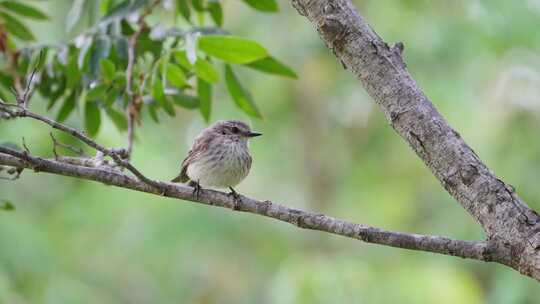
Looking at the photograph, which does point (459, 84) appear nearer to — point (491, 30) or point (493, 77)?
point (493, 77)

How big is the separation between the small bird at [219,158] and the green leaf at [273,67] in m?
0.99

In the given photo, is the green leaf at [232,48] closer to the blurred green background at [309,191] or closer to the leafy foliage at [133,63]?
the leafy foliage at [133,63]

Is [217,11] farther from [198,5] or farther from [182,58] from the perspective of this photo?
[182,58]

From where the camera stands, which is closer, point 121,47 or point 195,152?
point 121,47

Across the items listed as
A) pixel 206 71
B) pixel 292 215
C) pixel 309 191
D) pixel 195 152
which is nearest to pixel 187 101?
pixel 206 71

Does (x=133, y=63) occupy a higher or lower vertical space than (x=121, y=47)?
lower

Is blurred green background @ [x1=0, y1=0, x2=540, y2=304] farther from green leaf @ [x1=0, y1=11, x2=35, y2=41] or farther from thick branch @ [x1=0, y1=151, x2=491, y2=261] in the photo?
thick branch @ [x1=0, y1=151, x2=491, y2=261]

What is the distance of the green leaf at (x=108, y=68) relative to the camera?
11.4ft

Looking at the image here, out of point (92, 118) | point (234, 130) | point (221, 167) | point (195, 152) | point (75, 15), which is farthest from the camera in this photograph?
point (234, 130)

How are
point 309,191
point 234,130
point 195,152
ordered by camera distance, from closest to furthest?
point 195,152 < point 234,130 < point 309,191

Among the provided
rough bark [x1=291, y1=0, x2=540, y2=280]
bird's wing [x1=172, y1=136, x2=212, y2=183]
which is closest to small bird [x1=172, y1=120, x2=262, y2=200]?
bird's wing [x1=172, y1=136, x2=212, y2=183]

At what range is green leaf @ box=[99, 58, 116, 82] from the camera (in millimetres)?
3461

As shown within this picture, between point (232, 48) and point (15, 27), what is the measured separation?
1.46 metres

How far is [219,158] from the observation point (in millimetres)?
4836
